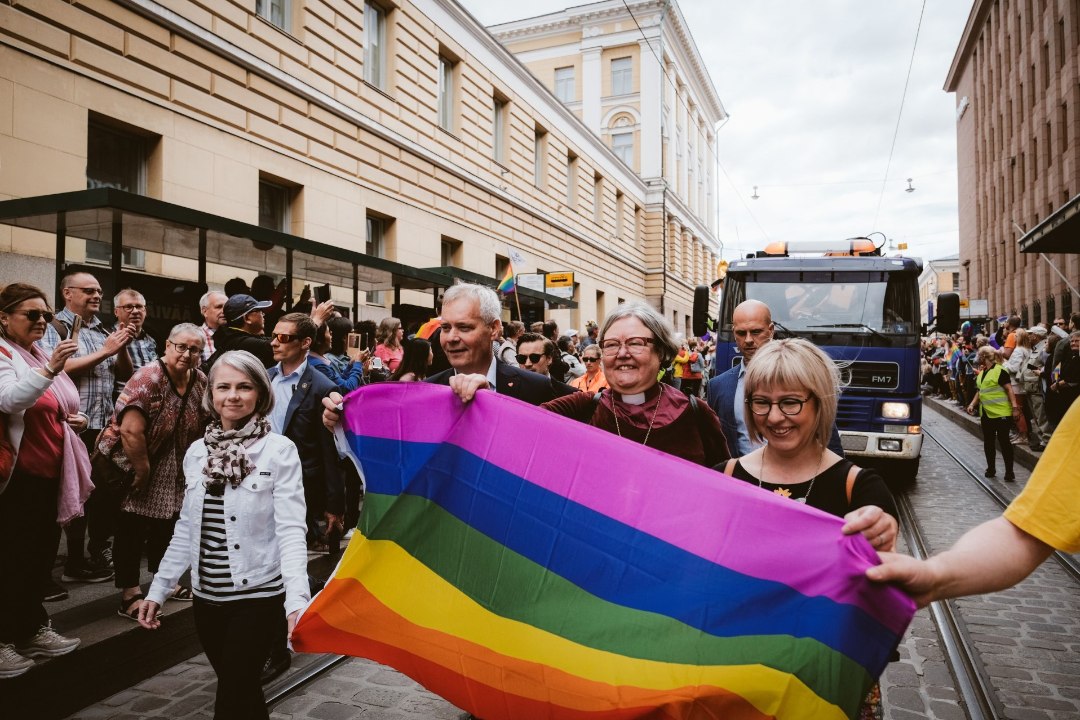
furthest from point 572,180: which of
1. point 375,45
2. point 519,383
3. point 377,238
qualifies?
point 519,383

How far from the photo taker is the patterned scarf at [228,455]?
2.97m

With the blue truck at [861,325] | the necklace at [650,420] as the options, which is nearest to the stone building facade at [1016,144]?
the blue truck at [861,325]

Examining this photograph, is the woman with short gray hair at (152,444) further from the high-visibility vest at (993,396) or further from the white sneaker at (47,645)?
the high-visibility vest at (993,396)

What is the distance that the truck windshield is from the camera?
28.3 feet

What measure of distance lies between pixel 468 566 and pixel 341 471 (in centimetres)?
267

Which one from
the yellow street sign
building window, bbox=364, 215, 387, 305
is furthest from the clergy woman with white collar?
the yellow street sign

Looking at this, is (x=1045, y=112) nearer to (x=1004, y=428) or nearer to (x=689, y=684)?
(x=1004, y=428)

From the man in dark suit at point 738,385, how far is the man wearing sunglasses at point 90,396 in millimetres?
4152

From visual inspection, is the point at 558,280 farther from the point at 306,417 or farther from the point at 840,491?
the point at 840,491

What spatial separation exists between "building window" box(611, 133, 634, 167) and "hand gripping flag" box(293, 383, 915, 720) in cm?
4075

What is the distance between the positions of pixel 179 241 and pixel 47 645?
7.24 metres

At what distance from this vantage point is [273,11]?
14672 mm

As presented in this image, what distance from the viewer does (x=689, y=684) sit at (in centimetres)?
207

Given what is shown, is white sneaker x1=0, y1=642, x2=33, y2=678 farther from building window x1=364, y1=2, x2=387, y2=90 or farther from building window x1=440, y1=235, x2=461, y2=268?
building window x1=440, y1=235, x2=461, y2=268
